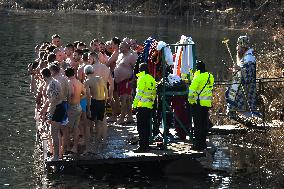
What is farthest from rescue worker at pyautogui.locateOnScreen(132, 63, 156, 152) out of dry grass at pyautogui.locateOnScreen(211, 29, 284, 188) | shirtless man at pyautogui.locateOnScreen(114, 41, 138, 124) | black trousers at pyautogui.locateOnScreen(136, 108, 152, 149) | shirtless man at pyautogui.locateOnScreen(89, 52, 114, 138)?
dry grass at pyautogui.locateOnScreen(211, 29, 284, 188)

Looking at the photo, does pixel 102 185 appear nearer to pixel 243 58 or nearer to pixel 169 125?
pixel 169 125

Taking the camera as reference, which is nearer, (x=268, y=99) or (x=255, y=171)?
(x=255, y=171)

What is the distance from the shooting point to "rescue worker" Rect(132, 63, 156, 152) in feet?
47.2

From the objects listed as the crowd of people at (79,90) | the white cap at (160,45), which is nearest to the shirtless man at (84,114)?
the crowd of people at (79,90)

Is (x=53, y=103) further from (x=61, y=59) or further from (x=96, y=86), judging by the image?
(x=61, y=59)

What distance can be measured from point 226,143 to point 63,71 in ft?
17.5

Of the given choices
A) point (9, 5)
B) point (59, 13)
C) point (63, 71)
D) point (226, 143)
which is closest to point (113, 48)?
point (63, 71)

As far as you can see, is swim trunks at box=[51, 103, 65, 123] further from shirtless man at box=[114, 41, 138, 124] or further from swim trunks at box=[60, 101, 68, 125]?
shirtless man at box=[114, 41, 138, 124]

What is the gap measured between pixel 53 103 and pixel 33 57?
23.7 m

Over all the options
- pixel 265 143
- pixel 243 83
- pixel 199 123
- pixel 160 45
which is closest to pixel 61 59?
pixel 160 45

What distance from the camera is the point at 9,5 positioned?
84.2 m

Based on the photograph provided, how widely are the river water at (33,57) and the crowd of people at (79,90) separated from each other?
2.94ft

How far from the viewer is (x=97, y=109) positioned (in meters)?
14.9

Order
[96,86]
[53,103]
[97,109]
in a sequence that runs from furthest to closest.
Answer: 1. [97,109]
2. [96,86]
3. [53,103]
